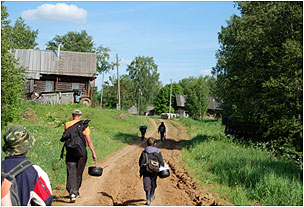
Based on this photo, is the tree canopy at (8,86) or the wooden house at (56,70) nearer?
the tree canopy at (8,86)

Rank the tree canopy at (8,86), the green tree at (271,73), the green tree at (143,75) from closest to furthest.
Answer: the green tree at (271,73) < the tree canopy at (8,86) < the green tree at (143,75)

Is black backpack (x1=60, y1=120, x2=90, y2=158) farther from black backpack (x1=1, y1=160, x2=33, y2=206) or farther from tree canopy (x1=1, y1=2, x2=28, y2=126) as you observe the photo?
tree canopy (x1=1, y1=2, x2=28, y2=126)

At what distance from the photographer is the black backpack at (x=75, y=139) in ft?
23.6

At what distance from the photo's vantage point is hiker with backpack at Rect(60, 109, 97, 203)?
7203 mm

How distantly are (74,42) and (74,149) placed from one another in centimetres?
6018

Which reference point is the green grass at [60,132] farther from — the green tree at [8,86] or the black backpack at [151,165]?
the black backpack at [151,165]

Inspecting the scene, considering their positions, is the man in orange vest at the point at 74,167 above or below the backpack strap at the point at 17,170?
below

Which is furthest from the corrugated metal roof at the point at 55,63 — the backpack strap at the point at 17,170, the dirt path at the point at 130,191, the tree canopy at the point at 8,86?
the backpack strap at the point at 17,170

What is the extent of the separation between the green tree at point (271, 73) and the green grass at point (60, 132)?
27.1 ft

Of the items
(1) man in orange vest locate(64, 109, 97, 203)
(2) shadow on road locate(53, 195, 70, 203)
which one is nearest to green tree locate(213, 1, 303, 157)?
(1) man in orange vest locate(64, 109, 97, 203)

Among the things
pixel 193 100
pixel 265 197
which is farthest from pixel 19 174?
pixel 193 100

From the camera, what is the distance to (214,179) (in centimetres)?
1065

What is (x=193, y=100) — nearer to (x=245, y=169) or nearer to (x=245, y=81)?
(x=245, y=81)

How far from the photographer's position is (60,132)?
20844 mm
